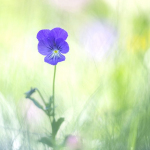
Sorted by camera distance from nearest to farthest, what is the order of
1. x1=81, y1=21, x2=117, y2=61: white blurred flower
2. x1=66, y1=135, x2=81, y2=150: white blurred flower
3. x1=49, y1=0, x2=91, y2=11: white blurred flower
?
1. x1=66, y1=135, x2=81, y2=150: white blurred flower
2. x1=81, y1=21, x2=117, y2=61: white blurred flower
3. x1=49, y1=0, x2=91, y2=11: white blurred flower

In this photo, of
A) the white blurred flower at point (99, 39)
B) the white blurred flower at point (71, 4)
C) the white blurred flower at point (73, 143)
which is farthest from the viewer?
the white blurred flower at point (71, 4)

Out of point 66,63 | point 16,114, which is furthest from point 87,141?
point 66,63

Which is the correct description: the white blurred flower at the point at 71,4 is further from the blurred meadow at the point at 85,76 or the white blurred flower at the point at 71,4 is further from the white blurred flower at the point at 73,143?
the white blurred flower at the point at 73,143

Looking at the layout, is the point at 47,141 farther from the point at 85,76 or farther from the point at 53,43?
the point at 85,76

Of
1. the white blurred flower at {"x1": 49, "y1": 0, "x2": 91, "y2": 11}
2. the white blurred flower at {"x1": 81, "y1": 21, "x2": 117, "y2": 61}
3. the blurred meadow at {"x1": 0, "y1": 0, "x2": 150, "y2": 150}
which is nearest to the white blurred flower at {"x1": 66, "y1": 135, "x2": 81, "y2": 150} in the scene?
the blurred meadow at {"x1": 0, "y1": 0, "x2": 150, "y2": 150}

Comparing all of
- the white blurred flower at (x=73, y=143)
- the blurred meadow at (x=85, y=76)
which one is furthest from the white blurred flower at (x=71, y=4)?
the white blurred flower at (x=73, y=143)

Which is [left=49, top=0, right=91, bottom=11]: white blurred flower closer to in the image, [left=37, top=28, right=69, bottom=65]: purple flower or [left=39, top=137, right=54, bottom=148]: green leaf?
[left=37, top=28, right=69, bottom=65]: purple flower

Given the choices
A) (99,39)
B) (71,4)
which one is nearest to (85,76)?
(99,39)
